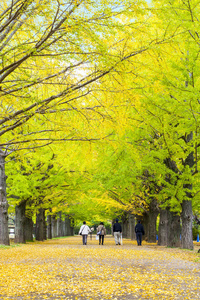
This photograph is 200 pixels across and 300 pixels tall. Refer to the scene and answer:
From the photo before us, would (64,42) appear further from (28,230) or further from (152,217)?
(28,230)

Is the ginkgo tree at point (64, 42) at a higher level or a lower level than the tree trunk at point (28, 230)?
higher

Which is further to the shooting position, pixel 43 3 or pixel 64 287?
pixel 64 287

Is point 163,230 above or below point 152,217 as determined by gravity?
below

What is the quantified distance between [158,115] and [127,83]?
6.48m

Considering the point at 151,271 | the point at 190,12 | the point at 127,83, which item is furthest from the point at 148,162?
the point at 127,83

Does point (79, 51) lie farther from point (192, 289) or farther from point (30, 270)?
point (30, 270)

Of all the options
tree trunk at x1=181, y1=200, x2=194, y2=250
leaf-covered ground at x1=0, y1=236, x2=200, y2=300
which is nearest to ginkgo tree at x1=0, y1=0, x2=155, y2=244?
leaf-covered ground at x1=0, y1=236, x2=200, y2=300

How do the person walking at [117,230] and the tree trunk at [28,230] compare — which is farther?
the tree trunk at [28,230]

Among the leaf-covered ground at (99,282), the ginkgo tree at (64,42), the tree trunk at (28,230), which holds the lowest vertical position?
the tree trunk at (28,230)

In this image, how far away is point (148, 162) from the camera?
614 inches

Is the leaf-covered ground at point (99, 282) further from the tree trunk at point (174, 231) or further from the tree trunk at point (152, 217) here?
the tree trunk at point (152, 217)

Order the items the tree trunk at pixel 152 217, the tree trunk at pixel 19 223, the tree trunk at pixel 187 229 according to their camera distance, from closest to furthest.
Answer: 1. the tree trunk at pixel 187 229
2. the tree trunk at pixel 19 223
3. the tree trunk at pixel 152 217

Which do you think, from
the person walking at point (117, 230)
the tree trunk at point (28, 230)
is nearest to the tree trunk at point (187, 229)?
the person walking at point (117, 230)

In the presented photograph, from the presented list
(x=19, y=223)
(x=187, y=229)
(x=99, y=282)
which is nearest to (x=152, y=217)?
(x=187, y=229)
